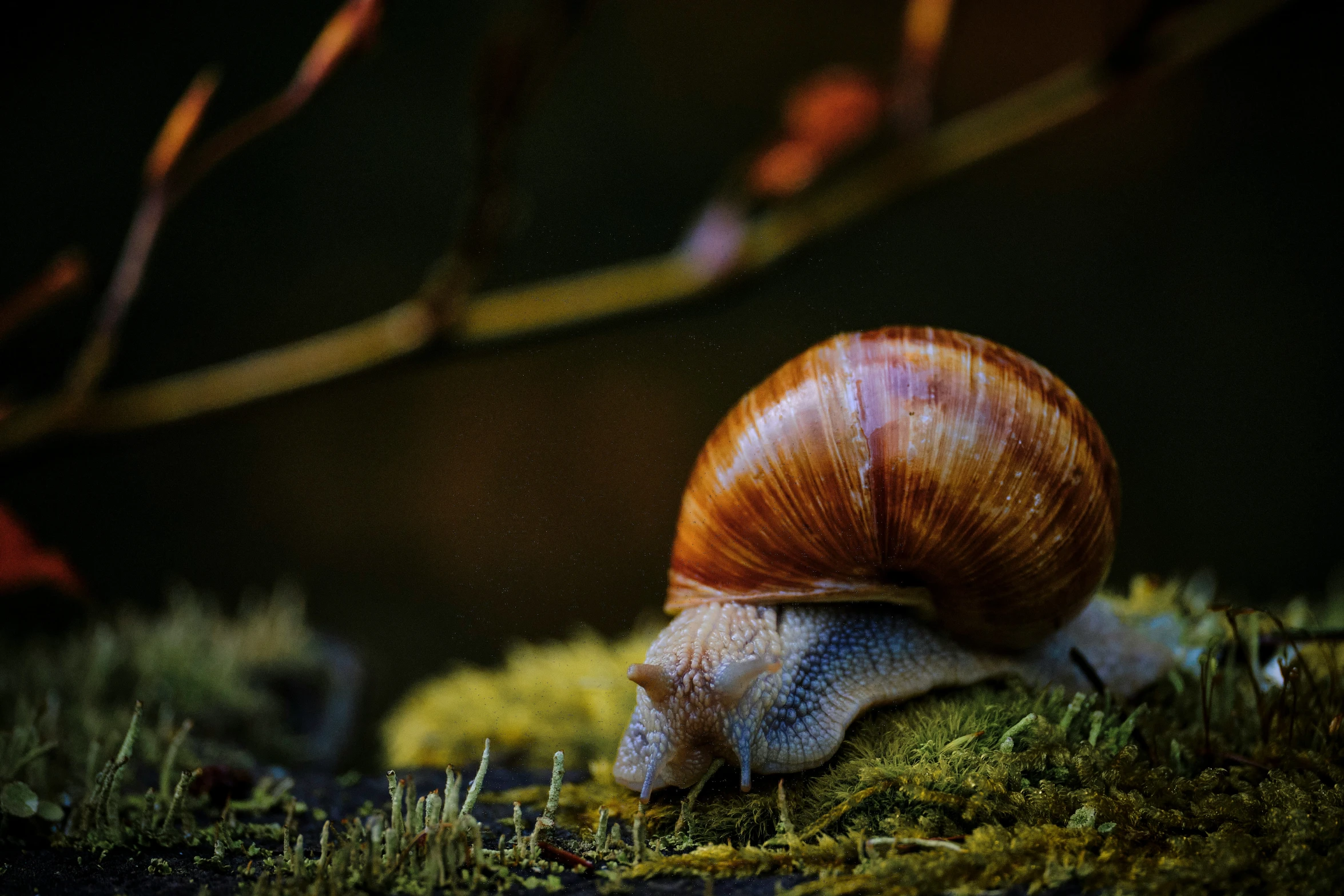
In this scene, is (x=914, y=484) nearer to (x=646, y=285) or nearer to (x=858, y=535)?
(x=858, y=535)

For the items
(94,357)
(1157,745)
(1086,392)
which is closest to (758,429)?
(1157,745)

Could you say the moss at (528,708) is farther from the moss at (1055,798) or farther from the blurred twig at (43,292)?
the blurred twig at (43,292)

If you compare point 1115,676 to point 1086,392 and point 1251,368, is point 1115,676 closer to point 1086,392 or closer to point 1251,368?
point 1086,392

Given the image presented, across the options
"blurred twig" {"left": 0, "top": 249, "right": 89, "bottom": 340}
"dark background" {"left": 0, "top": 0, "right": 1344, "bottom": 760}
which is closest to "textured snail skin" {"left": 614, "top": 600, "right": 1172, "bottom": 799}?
"blurred twig" {"left": 0, "top": 249, "right": 89, "bottom": 340}

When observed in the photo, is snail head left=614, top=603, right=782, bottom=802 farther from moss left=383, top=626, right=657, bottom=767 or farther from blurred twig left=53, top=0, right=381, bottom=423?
blurred twig left=53, top=0, right=381, bottom=423

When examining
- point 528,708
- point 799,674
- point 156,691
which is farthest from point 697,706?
point 156,691

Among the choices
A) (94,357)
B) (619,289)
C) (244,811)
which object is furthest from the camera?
(619,289)
